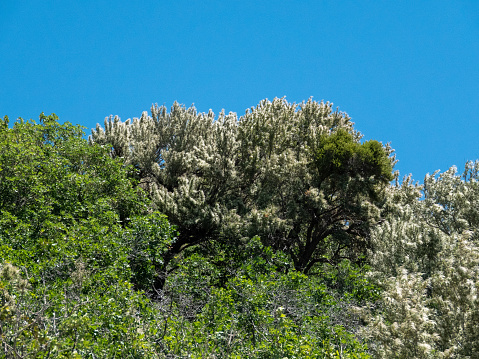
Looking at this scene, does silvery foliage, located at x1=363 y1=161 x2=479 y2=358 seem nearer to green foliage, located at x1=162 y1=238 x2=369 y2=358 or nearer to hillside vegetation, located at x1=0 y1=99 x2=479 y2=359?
hillside vegetation, located at x1=0 y1=99 x2=479 y2=359

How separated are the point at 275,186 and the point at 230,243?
2.87 meters

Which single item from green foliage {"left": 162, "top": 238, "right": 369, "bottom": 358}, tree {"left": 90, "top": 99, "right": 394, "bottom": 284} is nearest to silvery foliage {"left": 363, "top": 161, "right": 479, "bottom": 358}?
green foliage {"left": 162, "top": 238, "right": 369, "bottom": 358}

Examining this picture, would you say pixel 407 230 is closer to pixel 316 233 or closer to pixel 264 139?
pixel 316 233

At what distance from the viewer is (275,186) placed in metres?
18.4

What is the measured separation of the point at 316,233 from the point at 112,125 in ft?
35.0

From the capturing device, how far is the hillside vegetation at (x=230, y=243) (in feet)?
26.0

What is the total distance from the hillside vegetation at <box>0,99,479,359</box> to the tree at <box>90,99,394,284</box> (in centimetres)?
7

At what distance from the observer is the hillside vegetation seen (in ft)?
26.0

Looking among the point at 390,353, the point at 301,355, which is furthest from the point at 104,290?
the point at 390,353

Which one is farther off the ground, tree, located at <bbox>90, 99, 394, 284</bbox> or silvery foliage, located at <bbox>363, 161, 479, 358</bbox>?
tree, located at <bbox>90, 99, 394, 284</bbox>

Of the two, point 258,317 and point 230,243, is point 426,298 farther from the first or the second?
point 230,243

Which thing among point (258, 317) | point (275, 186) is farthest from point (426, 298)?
point (275, 186)

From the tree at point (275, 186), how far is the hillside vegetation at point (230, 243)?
0.07m

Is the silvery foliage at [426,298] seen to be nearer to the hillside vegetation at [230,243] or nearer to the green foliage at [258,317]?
the hillside vegetation at [230,243]
